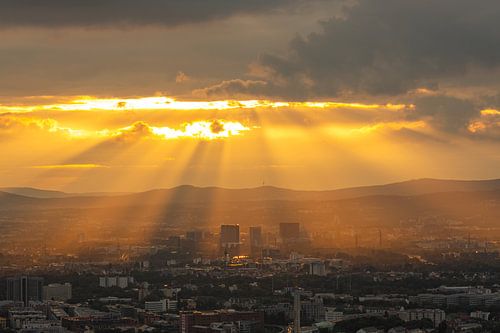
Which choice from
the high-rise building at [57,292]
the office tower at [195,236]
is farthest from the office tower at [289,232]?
the high-rise building at [57,292]

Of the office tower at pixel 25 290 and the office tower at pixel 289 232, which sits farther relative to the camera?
the office tower at pixel 289 232

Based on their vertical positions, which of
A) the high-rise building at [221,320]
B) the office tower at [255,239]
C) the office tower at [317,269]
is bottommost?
the high-rise building at [221,320]

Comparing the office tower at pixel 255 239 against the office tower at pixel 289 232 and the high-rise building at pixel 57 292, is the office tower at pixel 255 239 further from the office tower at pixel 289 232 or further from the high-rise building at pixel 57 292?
the high-rise building at pixel 57 292

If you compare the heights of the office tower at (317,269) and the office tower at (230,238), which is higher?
the office tower at (230,238)

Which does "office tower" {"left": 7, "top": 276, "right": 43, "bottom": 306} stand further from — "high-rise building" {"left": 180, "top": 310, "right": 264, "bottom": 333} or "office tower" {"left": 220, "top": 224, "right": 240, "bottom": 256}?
"office tower" {"left": 220, "top": 224, "right": 240, "bottom": 256}

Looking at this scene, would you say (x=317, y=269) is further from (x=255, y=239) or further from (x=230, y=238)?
(x=255, y=239)

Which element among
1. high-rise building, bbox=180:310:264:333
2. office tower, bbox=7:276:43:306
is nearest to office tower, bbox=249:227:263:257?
office tower, bbox=7:276:43:306

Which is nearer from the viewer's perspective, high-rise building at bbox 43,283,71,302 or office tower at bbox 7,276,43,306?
office tower at bbox 7,276,43,306
